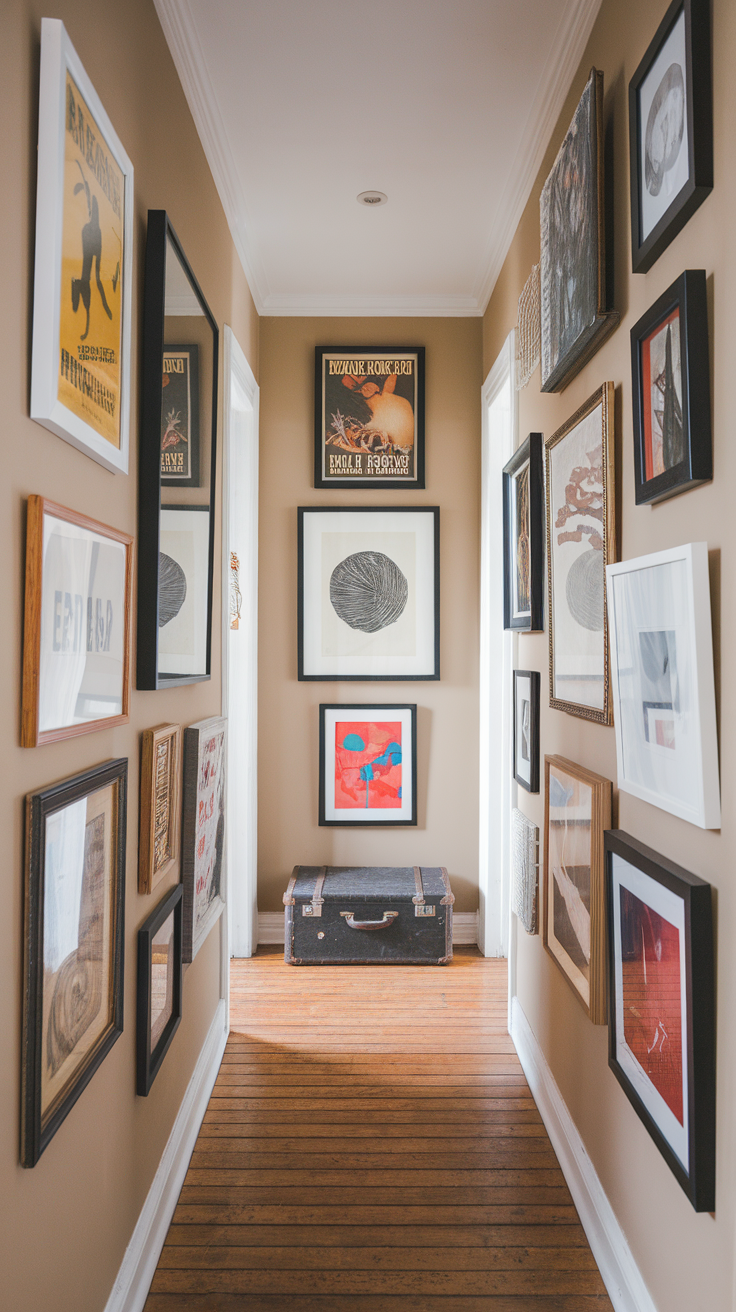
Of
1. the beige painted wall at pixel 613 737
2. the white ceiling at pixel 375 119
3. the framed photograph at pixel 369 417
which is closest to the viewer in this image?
the beige painted wall at pixel 613 737

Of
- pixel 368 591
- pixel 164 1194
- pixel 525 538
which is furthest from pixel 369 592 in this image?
pixel 164 1194

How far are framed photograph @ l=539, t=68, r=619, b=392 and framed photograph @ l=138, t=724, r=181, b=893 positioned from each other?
4.22ft

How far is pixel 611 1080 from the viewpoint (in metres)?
1.67

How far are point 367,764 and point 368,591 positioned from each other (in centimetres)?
77

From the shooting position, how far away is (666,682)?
127 cm

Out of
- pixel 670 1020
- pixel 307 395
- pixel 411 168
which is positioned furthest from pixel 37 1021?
pixel 307 395

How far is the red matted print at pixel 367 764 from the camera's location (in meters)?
3.57

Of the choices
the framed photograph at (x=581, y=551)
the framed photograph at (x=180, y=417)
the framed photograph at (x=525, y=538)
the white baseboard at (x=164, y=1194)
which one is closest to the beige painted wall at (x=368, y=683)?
the framed photograph at (x=525, y=538)

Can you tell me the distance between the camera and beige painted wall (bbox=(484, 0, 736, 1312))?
1.12 m

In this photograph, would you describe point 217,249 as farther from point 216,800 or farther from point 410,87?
point 216,800

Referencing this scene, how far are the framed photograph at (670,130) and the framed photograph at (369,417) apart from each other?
6.87 feet

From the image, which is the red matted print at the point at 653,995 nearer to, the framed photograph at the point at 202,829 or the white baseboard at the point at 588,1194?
the white baseboard at the point at 588,1194

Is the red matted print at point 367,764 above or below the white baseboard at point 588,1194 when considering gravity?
above

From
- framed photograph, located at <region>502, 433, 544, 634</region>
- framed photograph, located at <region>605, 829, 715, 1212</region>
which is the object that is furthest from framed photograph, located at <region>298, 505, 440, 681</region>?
framed photograph, located at <region>605, 829, 715, 1212</region>
